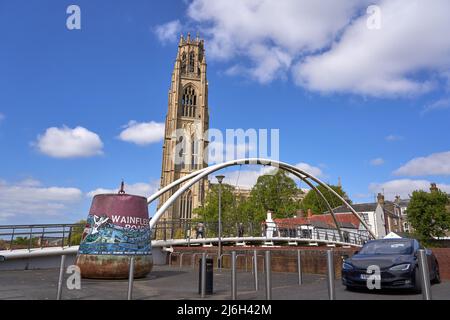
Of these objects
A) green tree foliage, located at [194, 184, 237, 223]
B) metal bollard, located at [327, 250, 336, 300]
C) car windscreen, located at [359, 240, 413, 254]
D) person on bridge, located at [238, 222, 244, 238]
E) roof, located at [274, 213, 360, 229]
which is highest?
green tree foliage, located at [194, 184, 237, 223]

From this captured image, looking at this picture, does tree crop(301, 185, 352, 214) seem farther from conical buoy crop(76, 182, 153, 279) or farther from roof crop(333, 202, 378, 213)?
conical buoy crop(76, 182, 153, 279)

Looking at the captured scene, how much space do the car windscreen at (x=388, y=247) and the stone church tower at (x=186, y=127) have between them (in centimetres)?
6506

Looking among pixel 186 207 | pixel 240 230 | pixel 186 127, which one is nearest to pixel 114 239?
pixel 240 230

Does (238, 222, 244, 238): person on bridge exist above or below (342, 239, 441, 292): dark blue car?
above

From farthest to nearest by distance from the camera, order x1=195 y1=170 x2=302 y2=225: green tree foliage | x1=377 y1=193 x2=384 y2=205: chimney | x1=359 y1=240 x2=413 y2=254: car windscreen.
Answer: x1=377 y1=193 x2=384 y2=205: chimney
x1=195 y1=170 x2=302 y2=225: green tree foliage
x1=359 y1=240 x2=413 y2=254: car windscreen

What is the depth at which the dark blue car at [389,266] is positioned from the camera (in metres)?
7.89

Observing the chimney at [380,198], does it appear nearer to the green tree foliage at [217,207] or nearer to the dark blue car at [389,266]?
the green tree foliage at [217,207]

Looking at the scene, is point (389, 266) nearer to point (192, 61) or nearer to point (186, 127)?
point (186, 127)

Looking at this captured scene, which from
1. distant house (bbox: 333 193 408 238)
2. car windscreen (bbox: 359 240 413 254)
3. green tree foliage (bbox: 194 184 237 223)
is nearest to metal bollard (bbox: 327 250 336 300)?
car windscreen (bbox: 359 240 413 254)

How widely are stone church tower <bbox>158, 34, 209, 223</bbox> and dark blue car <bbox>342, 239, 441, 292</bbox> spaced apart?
215 feet

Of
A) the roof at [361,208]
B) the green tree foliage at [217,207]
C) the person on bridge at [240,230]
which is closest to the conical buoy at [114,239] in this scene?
the person on bridge at [240,230]

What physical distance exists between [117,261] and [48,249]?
7558 millimetres

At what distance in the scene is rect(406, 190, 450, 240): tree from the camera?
172 feet
